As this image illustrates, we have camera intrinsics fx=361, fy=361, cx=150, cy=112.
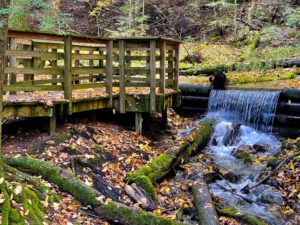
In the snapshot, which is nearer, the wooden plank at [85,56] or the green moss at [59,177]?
the green moss at [59,177]

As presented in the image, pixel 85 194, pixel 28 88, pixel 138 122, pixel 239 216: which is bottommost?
pixel 239 216

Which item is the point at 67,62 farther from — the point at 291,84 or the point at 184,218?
the point at 291,84

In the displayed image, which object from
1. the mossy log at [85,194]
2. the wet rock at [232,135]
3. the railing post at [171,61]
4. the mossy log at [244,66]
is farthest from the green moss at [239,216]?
the mossy log at [244,66]

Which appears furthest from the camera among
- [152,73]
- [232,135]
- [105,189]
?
[232,135]

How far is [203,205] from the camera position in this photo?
20.8 ft

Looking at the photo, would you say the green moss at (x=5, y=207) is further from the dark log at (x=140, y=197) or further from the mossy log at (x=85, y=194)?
the dark log at (x=140, y=197)

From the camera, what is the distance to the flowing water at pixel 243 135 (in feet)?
24.1

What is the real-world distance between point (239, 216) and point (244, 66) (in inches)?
520

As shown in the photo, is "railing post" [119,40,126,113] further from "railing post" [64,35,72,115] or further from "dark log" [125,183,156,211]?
"dark log" [125,183,156,211]

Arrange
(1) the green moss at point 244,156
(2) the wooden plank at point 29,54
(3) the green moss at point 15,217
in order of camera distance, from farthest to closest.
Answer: (1) the green moss at point 244,156 → (2) the wooden plank at point 29,54 → (3) the green moss at point 15,217

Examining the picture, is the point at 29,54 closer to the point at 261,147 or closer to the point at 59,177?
the point at 59,177

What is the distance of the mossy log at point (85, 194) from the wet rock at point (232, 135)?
6.70 meters

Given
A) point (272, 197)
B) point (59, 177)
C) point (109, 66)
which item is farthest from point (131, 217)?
point (109, 66)

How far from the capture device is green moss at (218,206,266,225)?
6.10 meters
